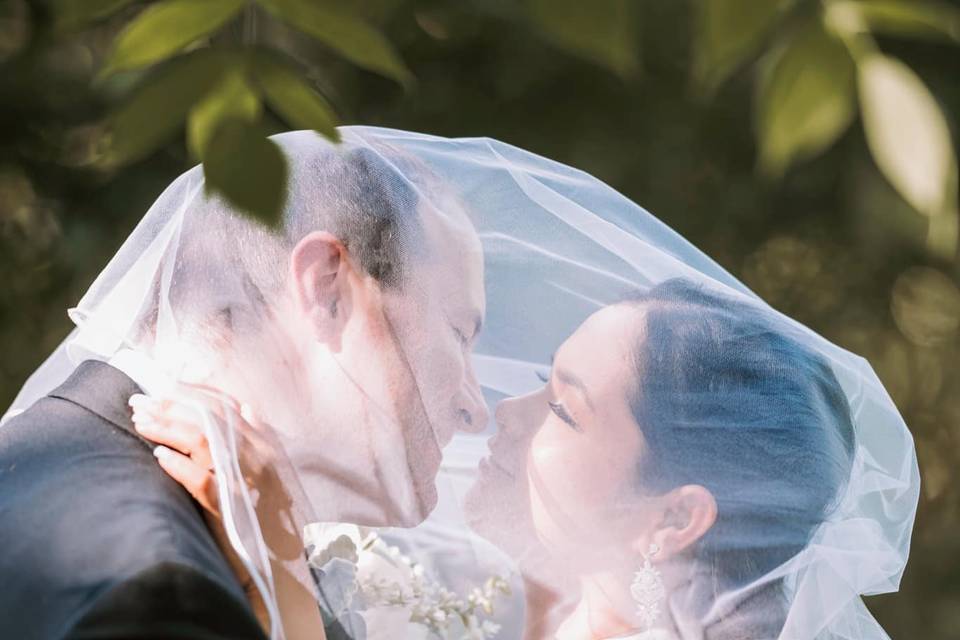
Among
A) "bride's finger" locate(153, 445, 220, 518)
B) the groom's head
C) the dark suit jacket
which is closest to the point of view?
the dark suit jacket

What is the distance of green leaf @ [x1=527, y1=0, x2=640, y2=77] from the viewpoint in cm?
78

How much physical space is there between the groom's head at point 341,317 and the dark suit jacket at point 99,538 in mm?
160

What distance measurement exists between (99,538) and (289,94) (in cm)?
57

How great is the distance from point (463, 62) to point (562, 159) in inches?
20.9

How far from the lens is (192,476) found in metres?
→ 1.40

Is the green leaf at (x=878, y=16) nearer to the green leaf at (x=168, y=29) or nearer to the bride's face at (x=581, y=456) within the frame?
the green leaf at (x=168, y=29)

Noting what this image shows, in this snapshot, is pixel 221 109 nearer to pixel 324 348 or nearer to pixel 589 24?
pixel 589 24

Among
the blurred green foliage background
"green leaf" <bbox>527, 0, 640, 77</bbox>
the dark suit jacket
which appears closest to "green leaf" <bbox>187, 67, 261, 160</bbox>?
"green leaf" <bbox>527, 0, 640, 77</bbox>

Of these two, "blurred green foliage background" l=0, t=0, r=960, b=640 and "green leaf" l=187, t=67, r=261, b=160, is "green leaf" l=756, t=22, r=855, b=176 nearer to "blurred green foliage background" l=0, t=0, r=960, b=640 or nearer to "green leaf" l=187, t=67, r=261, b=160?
"green leaf" l=187, t=67, r=261, b=160

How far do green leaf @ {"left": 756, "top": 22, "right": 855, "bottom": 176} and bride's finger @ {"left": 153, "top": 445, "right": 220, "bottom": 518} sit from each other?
819mm

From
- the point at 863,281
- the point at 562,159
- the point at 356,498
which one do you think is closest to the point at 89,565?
the point at 356,498

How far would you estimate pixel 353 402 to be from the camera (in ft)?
5.14

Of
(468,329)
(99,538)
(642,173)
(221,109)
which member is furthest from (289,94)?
(642,173)

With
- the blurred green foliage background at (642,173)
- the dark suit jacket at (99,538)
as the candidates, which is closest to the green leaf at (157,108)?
the dark suit jacket at (99,538)
